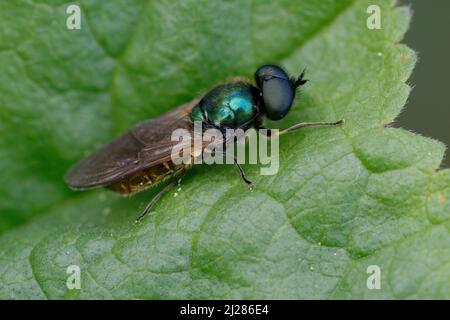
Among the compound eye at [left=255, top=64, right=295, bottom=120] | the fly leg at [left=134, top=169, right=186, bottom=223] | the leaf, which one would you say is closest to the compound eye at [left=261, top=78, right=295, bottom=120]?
the compound eye at [left=255, top=64, right=295, bottom=120]

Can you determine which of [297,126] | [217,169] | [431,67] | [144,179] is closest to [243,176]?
[217,169]

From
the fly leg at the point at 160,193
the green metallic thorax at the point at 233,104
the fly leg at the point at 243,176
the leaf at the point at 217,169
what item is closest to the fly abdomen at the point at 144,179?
the fly leg at the point at 160,193

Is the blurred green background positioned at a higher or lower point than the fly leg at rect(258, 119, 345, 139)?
higher

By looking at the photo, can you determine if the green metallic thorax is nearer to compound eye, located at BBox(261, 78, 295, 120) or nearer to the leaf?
compound eye, located at BBox(261, 78, 295, 120)

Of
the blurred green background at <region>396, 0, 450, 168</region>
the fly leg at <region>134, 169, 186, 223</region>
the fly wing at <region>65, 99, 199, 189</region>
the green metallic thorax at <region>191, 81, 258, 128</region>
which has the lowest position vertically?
the fly leg at <region>134, 169, 186, 223</region>

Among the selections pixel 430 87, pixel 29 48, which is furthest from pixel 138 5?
pixel 430 87

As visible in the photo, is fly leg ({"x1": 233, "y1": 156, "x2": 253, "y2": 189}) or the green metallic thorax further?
the green metallic thorax

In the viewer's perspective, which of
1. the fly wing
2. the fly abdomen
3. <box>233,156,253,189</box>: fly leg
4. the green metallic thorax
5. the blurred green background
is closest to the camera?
<box>233,156,253,189</box>: fly leg
